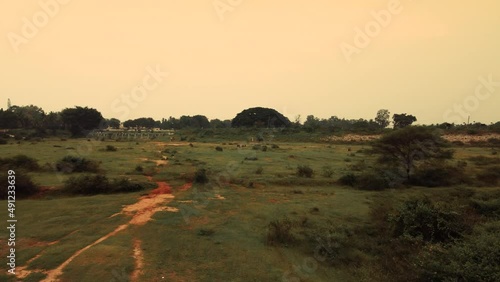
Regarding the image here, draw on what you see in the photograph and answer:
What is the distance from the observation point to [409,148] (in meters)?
30.5

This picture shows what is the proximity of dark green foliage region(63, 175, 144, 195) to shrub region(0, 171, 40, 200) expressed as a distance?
190cm

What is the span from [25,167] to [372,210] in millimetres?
28332

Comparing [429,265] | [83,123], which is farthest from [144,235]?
Result: [83,123]

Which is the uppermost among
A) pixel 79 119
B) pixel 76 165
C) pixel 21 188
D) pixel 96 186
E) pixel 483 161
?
pixel 79 119

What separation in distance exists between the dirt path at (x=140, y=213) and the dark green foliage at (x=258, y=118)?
309ft

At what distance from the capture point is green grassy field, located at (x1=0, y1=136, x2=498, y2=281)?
12211mm

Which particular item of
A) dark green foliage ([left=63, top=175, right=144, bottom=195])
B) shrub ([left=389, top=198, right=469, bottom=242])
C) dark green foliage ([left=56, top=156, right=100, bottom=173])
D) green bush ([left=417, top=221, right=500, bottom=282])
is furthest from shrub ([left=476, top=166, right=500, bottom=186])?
dark green foliage ([left=56, top=156, right=100, bottom=173])

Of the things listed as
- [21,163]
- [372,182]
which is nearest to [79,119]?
[21,163]

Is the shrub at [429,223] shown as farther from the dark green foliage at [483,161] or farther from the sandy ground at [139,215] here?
the dark green foliage at [483,161]

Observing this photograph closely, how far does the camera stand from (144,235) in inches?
600

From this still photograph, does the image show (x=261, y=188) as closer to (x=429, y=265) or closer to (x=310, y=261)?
(x=310, y=261)

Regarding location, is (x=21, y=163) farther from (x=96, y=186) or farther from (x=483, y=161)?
(x=483, y=161)

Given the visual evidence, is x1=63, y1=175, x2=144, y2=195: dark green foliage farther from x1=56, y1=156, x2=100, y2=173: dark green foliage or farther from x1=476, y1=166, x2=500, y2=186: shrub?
x1=476, y1=166, x2=500, y2=186: shrub

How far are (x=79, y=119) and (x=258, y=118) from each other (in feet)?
193
